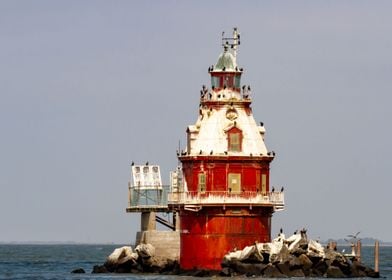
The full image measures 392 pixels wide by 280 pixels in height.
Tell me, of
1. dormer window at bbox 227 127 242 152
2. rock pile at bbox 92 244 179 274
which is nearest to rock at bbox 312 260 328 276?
dormer window at bbox 227 127 242 152

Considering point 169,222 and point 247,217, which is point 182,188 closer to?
point 247,217

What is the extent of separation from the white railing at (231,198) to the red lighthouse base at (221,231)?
1.46 ft

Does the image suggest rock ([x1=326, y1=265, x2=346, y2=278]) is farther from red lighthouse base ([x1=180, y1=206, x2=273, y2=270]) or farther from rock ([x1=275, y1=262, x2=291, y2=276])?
red lighthouse base ([x1=180, y1=206, x2=273, y2=270])

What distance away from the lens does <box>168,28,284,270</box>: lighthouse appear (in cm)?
→ 8494

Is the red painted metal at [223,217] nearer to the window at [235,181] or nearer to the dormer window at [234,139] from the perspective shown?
the window at [235,181]

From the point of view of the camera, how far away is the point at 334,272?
8375 cm

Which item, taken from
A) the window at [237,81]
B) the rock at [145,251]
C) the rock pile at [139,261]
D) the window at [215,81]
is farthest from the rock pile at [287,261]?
the rock at [145,251]

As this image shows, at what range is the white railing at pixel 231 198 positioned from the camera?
84.6 metres

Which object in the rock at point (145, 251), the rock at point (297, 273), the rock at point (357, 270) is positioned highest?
the rock at point (145, 251)

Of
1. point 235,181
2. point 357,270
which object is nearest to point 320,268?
point 357,270

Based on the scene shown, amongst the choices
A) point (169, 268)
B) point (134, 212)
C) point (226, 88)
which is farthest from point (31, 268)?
point (226, 88)

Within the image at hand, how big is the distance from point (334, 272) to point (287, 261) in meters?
2.81

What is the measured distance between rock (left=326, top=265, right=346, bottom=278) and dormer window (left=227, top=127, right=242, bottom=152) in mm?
7970

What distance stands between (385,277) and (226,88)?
13848 millimetres
